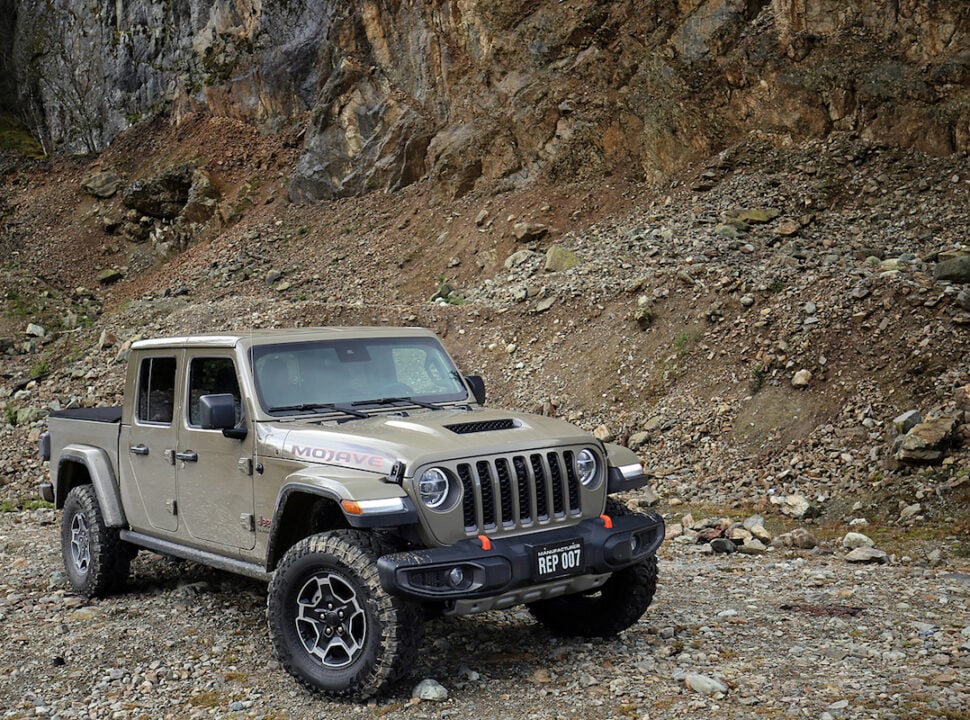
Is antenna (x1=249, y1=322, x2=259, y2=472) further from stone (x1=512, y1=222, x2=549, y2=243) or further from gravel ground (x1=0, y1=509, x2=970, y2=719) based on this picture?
stone (x1=512, y1=222, x2=549, y2=243)

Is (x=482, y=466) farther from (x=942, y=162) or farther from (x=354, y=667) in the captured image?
(x=942, y=162)

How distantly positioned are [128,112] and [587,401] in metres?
28.0

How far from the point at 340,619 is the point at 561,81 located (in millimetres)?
19811

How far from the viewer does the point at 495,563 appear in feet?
16.1

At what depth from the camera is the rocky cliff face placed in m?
19.6

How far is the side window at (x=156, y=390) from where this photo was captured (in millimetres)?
6852

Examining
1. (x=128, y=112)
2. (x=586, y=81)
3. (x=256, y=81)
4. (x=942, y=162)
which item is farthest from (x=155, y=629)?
Result: (x=128, y=112)

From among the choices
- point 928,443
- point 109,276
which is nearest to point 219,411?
point 928,443

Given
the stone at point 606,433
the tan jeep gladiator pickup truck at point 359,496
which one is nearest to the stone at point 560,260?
the stone at point 606,433

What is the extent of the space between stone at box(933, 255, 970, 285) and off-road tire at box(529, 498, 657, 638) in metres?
9.10

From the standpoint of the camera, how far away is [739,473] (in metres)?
11.2

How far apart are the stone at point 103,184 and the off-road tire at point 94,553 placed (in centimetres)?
2619

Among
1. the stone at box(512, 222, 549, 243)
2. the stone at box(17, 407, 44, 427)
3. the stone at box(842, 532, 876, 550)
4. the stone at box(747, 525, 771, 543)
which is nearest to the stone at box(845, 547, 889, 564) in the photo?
the stone at box(842, 532, 876, 550)

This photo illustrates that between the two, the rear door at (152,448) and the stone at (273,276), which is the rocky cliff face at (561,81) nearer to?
the stone at (273,276)
